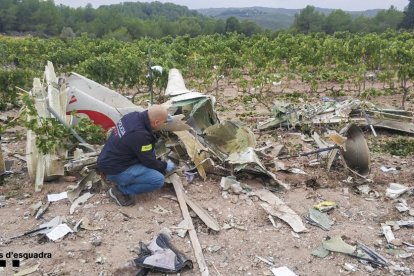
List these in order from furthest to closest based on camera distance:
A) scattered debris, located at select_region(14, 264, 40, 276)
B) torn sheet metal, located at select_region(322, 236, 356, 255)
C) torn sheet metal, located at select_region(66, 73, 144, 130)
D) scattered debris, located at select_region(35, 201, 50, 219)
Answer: torn sheet metal, located at select_region(66, 73, 144, 130) < scattered debris, located at select_region(35, 201, 50, 219) < torn sheet metal, located at select_region(322, 236, 356, 255) < scattered debris, located at select_region(14, 264, 40, 276)

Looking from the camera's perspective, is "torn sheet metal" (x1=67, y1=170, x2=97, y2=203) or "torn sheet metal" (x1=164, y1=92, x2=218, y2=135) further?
"torn sheet metal" (x1=164, y1=92, x2=218, y2=135)

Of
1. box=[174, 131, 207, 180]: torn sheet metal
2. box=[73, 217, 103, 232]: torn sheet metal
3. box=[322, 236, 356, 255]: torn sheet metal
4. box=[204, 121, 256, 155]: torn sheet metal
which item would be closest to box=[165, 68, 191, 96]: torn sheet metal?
box=[204, 121, 256, 155]: torn sheet metal

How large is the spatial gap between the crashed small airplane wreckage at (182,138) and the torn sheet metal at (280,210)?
Answer: 0.36 metres

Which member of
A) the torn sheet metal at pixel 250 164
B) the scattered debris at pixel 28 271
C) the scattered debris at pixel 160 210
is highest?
the torn sheet metal at pixel 250 164

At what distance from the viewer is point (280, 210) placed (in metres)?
5.20

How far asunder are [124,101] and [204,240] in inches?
147

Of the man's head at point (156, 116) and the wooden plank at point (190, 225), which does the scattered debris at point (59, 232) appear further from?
the man's head at point (156, 116)

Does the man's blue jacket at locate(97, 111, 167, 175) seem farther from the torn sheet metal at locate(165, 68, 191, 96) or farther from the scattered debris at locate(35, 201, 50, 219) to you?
the torn sheet metal at locate(165, 68, 191, 96)

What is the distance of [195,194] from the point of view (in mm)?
5555

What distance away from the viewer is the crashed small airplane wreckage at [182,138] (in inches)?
227

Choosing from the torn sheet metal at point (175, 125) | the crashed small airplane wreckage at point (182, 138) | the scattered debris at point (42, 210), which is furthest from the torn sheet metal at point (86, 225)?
the torn sheet metal at point (175, 125)

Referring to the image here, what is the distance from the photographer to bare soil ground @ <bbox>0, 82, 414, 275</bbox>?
420cm

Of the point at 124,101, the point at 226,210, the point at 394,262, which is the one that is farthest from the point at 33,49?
the point at 394,262

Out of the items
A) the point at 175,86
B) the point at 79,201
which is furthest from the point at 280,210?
the point at 175,86
